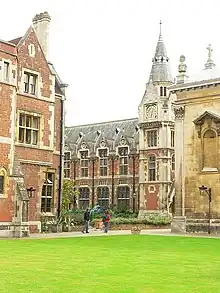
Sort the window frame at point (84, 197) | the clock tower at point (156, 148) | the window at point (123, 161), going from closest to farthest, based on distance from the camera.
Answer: the clock tower at point (156, 148), the window at point (123, 161), the window frame at point (84, 197)

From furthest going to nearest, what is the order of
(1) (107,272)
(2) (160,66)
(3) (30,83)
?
1. (2) (160,66)
2. (3) (30,83)
3. (1) (107,272)

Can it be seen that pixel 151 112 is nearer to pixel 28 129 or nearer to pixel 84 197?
pixel 84 197

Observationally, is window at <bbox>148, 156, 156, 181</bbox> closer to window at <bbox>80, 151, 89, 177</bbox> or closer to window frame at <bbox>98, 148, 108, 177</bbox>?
window frame at <bbox>98, 148, 108, 177</bbox>

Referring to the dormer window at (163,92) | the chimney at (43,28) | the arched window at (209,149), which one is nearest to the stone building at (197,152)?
the arched window at (209,149)

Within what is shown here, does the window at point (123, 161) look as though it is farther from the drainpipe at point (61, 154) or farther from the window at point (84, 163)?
the drainpipe at point (61, 154)

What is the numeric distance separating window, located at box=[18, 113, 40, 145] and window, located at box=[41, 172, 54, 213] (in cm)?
338

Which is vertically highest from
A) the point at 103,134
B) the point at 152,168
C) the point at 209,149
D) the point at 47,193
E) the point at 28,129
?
the point at 103,134

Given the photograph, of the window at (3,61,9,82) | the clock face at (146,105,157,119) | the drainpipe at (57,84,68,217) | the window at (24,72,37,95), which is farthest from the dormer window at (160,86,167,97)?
the window at (3,61,9,82)

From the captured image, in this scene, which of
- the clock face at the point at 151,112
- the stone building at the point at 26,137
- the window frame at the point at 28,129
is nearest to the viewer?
the stone building at the point at 26,137

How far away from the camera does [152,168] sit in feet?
176

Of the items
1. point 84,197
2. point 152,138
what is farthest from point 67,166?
point 152,138

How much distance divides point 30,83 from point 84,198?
35650 mm

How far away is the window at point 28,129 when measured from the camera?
26797 mm

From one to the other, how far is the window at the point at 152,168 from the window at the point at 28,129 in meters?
27.4
